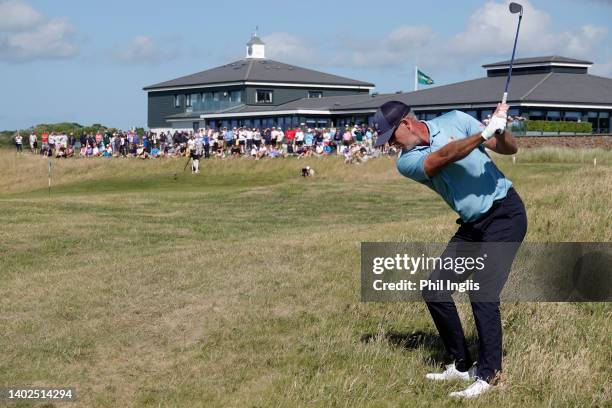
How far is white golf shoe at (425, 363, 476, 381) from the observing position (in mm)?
7422

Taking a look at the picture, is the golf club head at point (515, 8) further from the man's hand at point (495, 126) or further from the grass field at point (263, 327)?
the grass field at point (263, 327)

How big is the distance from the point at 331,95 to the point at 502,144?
82.1 meters

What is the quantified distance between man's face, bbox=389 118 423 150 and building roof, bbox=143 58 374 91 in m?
77.6

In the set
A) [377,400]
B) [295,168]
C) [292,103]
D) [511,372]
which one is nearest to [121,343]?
[377,400]

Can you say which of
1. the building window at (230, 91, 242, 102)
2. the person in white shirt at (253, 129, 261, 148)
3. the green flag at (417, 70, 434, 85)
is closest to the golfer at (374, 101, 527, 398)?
the person in white shirt at (253, 129, 261, 148)

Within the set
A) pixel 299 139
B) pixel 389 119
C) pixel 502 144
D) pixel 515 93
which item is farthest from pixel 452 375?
pixel 515 93

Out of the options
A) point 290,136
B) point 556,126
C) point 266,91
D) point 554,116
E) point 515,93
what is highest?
point 266,91

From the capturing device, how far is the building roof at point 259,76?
85438 millimetres

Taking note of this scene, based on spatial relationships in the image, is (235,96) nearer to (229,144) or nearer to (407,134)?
(229,144)

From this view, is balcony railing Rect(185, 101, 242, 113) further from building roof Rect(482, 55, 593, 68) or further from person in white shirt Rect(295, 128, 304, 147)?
person in white shirt Rect(295, 128, 304, 147)

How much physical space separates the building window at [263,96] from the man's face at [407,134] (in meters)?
78.3

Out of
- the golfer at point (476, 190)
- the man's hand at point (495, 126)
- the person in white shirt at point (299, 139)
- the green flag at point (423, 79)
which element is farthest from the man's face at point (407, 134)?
the green flag at point (423, 79)

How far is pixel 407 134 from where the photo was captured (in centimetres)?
692

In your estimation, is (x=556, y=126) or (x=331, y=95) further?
(x=331, y=95)
